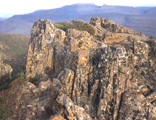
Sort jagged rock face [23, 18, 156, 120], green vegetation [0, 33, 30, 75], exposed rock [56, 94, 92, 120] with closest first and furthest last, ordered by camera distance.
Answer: exposed rock [56, 94, 92, 120] → jagged rock face [23, 18, 156, 120] → green vegetation [0, 33, 30, 75]

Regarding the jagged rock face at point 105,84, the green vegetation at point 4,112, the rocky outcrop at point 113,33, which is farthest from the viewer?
the rocky outcrop at point 113,33

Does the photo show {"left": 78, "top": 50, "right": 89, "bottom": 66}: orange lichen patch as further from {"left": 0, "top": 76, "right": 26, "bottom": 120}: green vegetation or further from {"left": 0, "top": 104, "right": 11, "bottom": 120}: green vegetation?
{"left": 0, "top": 104, "right": 11, "bottom": 120}: green vegetation

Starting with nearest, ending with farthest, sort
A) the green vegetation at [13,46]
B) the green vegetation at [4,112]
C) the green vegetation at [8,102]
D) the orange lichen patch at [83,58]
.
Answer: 1. the green vegetation at [4,112]
2. the green vegetation at [8,102]
3. the orange lichen patch at [83,58]
4. the green vegetation at [13,46]

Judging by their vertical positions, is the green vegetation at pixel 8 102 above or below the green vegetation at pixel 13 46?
above

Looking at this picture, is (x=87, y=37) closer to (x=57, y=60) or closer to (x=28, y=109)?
(x=57, y=60)

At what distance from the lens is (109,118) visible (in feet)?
42.7

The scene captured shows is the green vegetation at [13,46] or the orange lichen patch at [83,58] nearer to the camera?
the orange lichen patch at [83,58]

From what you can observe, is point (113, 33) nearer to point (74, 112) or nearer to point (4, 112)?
point (74, 112)

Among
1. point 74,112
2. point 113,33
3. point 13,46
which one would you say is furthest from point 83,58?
point 13,46

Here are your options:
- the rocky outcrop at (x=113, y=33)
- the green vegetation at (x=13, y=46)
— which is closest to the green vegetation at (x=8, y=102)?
the rocky outcrop at (x=113, y=33)

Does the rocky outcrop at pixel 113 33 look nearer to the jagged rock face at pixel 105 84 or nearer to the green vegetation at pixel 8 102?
the jagged rock face at pixel 105 84

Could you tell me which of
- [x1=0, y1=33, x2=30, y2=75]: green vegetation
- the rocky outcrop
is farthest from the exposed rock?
[x1=0, y1=33, x2=30, y2=75]: green vegetation

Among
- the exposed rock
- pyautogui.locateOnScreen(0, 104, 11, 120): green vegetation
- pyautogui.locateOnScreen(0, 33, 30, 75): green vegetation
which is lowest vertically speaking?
pyautogui.locateOnScreen(0, 33, 30, 75): green vegetation

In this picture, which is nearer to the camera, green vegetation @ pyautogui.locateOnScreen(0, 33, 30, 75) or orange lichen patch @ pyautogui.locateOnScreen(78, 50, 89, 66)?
orange lichen patch @ pyautogui.locateOnScreen(78, 50, 89, 66)
